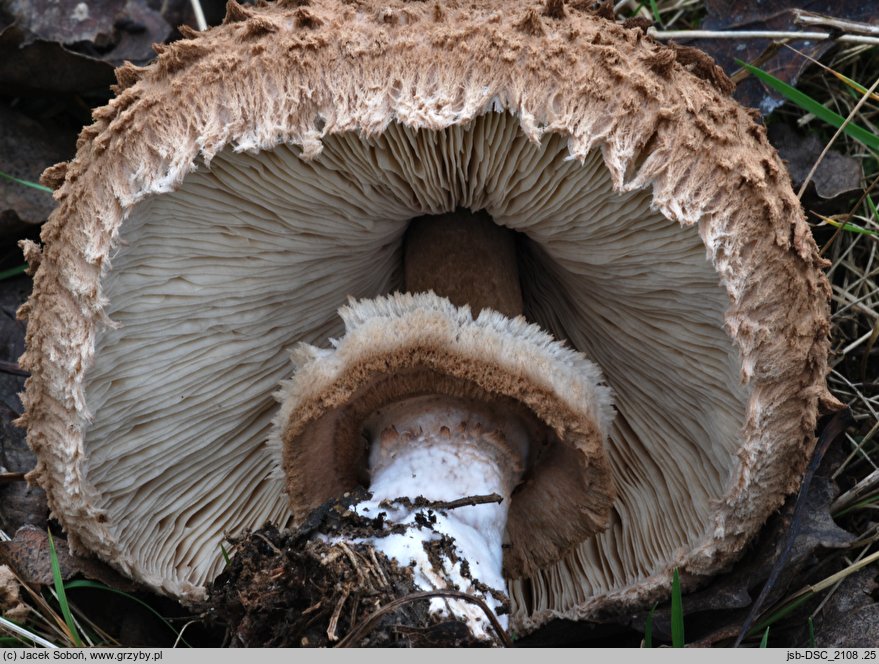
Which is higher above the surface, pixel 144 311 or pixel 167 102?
pixel 167 102

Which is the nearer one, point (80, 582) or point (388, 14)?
point (388, 14)

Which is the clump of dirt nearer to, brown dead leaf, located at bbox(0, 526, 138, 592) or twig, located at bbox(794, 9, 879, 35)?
brown dead leaf, located at bbox(0, 526, 138, 592)

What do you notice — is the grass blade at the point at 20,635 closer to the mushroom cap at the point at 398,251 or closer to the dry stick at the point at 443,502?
the mushroom cap at the point at 398,251

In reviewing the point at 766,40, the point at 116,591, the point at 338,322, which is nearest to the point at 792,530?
the point at 338,322

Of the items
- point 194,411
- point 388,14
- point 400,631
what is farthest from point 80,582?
point 388,14

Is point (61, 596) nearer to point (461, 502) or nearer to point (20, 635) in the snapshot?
point (20, 635)

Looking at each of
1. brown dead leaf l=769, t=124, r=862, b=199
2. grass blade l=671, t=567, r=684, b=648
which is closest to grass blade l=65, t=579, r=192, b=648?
grass blade l=671, t=567, r=684, b=648

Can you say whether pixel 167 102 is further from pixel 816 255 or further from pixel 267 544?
pixel 816 255
